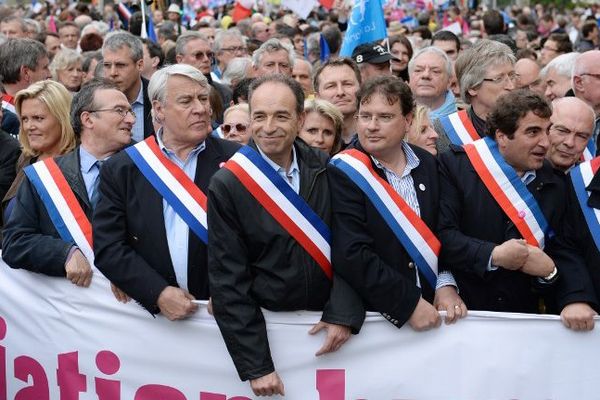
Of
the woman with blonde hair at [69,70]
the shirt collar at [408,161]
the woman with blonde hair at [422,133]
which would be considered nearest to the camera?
the shirt collar at [408,161]

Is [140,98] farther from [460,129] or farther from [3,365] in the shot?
[3,365]

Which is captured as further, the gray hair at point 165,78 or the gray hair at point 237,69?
the gray hair at point 237,69

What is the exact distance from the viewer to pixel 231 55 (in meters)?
11.3

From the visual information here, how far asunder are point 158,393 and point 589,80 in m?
3.65

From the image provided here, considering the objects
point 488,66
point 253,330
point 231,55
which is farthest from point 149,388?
point 231,55

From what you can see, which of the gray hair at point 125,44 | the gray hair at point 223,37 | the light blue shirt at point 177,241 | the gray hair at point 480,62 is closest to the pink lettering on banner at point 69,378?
the light blue shirt at point 177,241

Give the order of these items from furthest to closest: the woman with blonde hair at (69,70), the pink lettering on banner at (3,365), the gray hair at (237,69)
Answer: the woman with blonde hair at (69,70) < the gray hair at (237,69) < the pink lettering on banner at (3,365)

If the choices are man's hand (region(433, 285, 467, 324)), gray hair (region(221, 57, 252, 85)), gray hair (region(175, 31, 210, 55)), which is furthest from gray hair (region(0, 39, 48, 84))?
man's hand (region(433, 285, 467, 324))

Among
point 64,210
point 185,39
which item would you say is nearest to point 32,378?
point 64,210

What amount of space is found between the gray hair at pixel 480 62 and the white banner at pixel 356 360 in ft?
7.19

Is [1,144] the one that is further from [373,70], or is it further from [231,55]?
[231,55]

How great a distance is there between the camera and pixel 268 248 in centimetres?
441

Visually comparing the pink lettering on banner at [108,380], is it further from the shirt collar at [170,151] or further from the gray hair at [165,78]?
the gray hair at [165,78]

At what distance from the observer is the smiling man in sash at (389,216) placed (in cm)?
444
